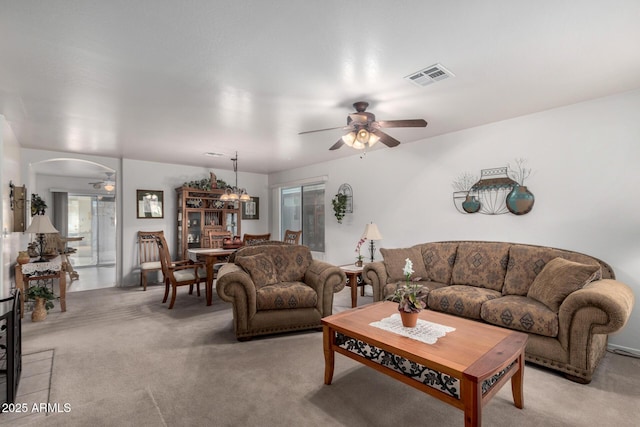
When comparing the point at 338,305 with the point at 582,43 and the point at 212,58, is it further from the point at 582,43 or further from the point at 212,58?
the point at 582,43

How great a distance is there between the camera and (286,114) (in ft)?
11.3

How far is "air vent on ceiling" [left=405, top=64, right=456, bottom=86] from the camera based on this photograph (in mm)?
2461

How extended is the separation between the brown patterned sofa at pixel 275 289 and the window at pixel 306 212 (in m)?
2.69

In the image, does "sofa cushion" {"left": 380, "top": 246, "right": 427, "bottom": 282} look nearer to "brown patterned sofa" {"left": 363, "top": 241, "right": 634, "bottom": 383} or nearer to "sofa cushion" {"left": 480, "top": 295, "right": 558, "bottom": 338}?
"brown patterned sofa" {"left": 363, "top": 241, "right": 634, "bottom": 383}

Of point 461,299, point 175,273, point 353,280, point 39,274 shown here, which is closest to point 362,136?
point 461,299

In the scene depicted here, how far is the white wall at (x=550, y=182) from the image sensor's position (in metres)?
2.98

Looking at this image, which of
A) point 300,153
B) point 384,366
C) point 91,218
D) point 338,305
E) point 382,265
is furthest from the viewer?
point 91,218

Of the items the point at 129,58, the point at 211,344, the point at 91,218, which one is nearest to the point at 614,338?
the point at 211,344

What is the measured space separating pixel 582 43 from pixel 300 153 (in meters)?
3.96

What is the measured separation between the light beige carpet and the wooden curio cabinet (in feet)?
9.52

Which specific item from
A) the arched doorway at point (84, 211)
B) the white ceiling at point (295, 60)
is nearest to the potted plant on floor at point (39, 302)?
the white ceiling at point (295, 60)

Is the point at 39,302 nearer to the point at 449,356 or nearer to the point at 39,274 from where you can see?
the point at 39,274

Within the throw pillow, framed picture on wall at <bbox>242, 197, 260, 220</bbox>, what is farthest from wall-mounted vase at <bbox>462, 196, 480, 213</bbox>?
framed picture on wall at <bbox>242, 197, 260, 220</bbox>

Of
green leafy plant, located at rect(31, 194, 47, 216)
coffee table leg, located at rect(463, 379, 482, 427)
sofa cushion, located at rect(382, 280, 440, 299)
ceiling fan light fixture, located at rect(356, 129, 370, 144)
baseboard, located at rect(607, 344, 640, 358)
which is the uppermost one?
ceiling fan light fixture, located at rect(356, 129, 370, 144)
